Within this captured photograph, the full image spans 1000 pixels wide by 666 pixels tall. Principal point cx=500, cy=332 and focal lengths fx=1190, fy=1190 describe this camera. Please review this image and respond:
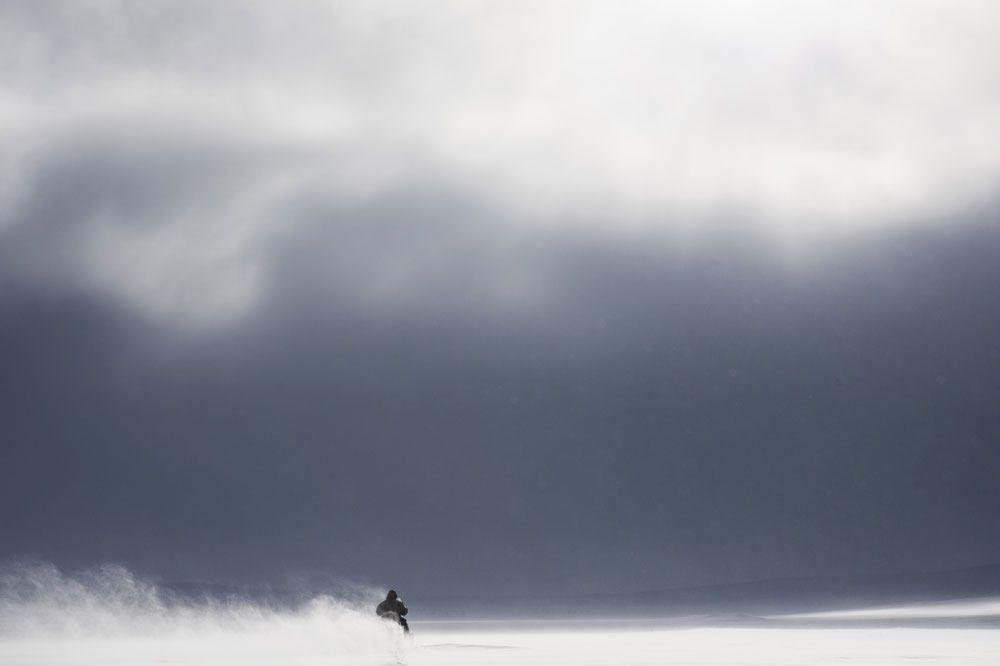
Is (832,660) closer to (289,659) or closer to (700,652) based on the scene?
(700,652)

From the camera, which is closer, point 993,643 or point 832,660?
point 832,660

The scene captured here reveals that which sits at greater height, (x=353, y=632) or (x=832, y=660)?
(x=353, y=632)

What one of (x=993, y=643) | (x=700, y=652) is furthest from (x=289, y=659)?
(x=993, y=643)

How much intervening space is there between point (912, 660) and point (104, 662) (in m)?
36.9

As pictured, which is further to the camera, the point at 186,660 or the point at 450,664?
the point at 186,660

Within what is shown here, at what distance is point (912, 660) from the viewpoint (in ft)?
156

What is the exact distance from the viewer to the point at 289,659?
56.0 meters

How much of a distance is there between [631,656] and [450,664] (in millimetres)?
10982

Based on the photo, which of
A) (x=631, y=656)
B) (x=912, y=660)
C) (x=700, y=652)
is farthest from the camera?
(x=700, y=652)

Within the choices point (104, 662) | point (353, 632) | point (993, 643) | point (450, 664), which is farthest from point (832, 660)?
point (104, 662)

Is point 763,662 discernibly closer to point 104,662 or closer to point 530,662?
point 530,662

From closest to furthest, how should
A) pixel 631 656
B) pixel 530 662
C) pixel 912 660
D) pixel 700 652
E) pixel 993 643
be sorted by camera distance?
pixel 912 660 < pixel 530 662 < pixel 631 656 < pixel 700 652 < pixel 993 643

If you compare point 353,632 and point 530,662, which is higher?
point 353,632

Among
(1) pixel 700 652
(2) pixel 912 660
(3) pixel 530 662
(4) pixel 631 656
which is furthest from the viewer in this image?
(1) pixel 700 652
